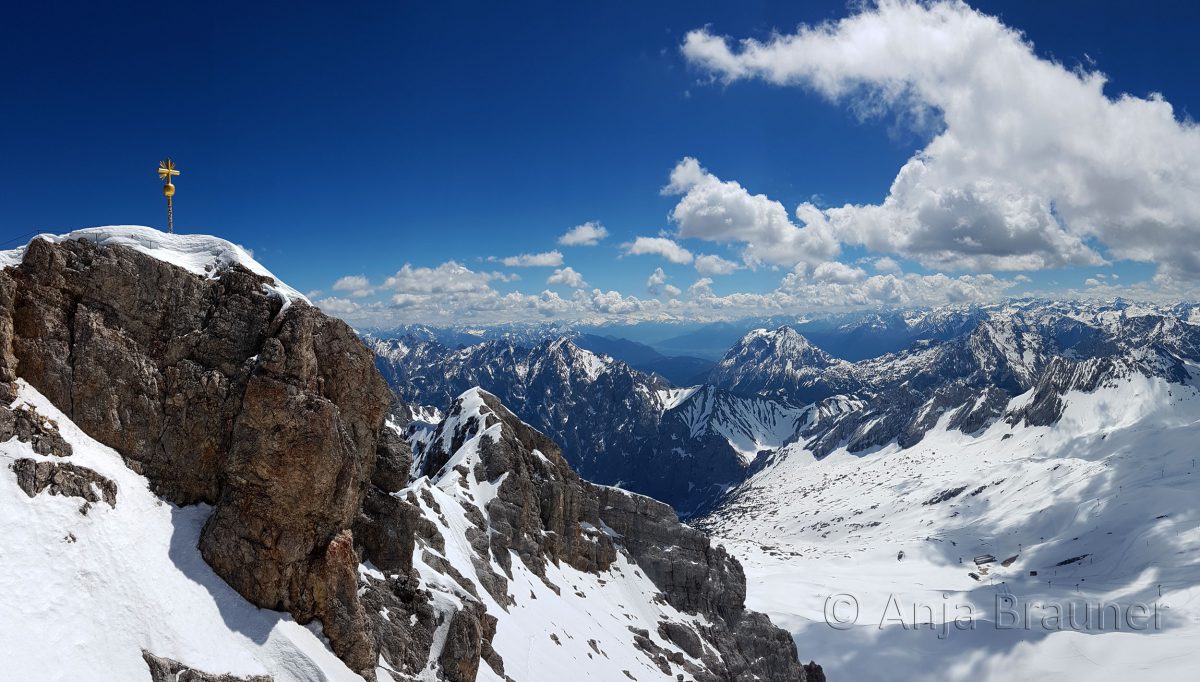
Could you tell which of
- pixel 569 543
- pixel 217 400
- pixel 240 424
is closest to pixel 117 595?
pixel 240 424

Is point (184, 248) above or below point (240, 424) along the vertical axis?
above

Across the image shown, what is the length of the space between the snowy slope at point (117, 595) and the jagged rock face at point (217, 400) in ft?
3.20

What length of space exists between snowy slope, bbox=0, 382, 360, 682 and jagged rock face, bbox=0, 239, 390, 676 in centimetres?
97

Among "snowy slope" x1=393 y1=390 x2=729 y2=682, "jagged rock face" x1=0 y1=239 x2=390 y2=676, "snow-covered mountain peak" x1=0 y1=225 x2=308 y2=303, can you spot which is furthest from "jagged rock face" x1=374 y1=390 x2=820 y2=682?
"snow-covered mountain peak" x1=0 y1=225 x2=308 y2=303

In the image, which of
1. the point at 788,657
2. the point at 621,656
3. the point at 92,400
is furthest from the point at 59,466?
the point at 788,657

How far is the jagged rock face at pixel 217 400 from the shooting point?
1131 inches

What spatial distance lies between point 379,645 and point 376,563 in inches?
267

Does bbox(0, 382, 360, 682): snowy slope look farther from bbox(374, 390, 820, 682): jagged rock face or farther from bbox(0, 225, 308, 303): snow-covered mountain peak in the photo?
bbox(374, 390, 820, 682): jagged rock face

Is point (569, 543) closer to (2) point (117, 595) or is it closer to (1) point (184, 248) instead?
(1) point (184, 248)

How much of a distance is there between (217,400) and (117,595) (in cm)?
999

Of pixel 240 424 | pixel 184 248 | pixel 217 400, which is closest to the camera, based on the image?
pixel 240 424

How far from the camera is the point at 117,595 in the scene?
2503 cm

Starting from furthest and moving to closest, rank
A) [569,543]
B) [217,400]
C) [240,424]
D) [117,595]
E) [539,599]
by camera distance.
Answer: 1. [569,543]
2. [539,599]
3. [217,400]
4. [240,424]
5. [117,595]

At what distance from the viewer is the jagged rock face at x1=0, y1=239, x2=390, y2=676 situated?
28.7 metres
